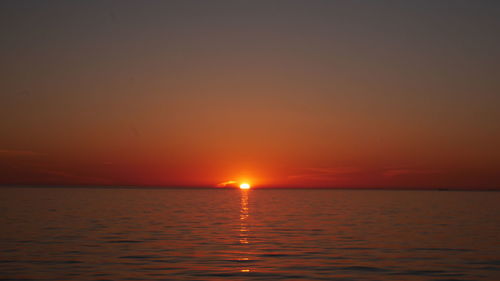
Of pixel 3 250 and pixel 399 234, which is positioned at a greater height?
pixel 399 234

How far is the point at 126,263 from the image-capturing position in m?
24.7

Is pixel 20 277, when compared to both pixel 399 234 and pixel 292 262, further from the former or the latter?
pixel 399 234

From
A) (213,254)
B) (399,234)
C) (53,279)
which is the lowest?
(53,279)

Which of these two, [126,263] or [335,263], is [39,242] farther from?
[335,263]

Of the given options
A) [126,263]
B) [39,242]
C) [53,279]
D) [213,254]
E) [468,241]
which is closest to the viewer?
[53,279]

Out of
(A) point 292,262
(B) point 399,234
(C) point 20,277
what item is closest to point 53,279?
(C) point 20,277

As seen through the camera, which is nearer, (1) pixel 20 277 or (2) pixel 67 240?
(1) pixel 20 277

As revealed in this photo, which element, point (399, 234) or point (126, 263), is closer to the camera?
point (126, 263)

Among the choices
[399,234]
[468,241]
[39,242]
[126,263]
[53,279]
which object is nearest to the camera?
[53,279]

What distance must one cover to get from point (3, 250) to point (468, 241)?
1123 inches

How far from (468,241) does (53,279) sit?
86.1 ft

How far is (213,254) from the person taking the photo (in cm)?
2773

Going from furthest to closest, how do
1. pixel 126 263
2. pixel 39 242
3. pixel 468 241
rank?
1. pixel 468 241
2. pixel 39 242
3. pixel 126 263

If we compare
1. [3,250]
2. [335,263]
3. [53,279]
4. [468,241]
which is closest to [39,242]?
[3,250]
